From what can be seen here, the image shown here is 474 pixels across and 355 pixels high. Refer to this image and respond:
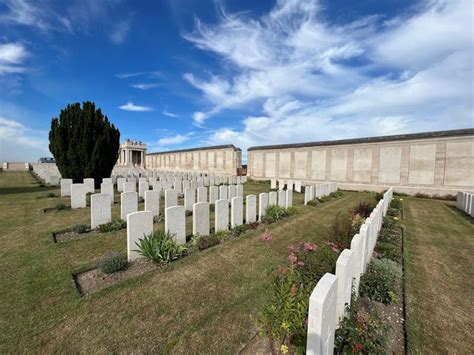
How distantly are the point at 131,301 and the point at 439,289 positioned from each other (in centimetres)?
585

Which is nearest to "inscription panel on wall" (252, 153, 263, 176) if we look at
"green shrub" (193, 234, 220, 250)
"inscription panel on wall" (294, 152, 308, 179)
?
"inscription panel on wall" (294, 152, 308, 179)

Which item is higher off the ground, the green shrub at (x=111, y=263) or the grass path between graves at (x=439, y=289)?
the green shrub at (x=111, y=263)

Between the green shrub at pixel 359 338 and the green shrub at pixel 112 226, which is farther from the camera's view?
the green shrub at pixel 112 226

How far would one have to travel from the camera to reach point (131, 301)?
145 inches

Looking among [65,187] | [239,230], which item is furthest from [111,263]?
[65,187]

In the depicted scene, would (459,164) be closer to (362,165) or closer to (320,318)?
(362,165)

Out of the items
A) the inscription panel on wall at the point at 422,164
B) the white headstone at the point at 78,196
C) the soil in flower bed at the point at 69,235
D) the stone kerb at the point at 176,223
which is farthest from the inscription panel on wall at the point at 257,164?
the soil in flower bed at the point at 69,235

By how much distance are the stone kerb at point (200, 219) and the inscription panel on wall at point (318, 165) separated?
20562 mm

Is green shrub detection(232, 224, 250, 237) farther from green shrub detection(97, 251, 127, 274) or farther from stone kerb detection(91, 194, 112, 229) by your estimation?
stone kerb detection(91, 194, 112, 229)

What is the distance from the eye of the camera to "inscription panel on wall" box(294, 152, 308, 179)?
26.1 m

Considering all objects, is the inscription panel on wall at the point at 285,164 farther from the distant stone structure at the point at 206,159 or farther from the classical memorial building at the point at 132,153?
the classical memorial building at the point at 132,153

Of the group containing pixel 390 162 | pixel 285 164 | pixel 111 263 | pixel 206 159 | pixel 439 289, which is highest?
pixel 206 159

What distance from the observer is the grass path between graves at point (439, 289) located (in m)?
3.00

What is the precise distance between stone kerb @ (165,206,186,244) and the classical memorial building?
175ft
